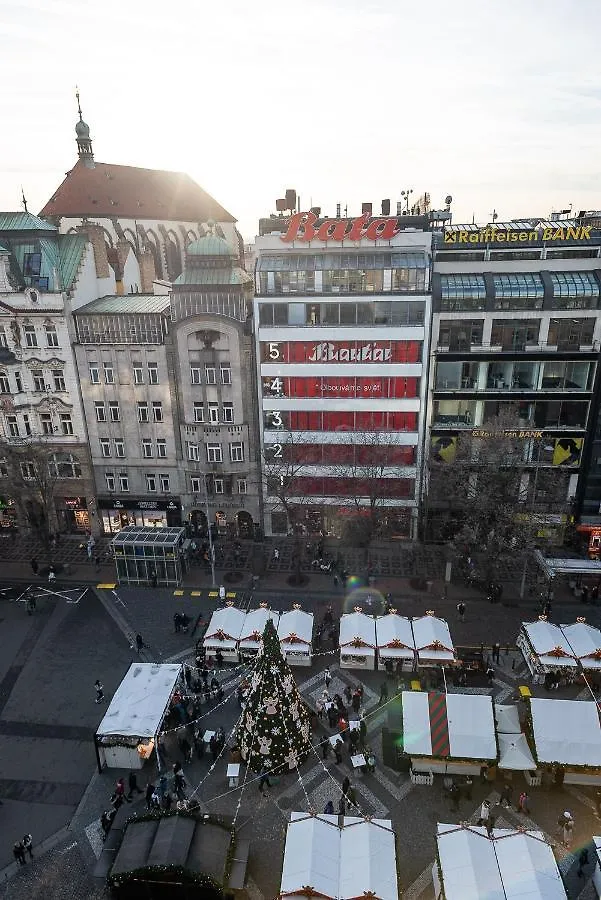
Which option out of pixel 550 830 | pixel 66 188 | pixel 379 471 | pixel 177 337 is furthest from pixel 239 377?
pixel 66 188

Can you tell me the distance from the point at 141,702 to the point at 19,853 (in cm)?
858

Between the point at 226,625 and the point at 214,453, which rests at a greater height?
the point at 214,453

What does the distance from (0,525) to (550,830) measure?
177 ft

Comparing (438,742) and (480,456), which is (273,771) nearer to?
(438,742)

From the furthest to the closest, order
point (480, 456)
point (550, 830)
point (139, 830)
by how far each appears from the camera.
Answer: point (480, 456) < point (550, 830) < point (139, 830)

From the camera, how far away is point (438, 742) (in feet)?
98.4

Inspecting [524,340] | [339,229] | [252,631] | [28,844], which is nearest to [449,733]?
[252,631]

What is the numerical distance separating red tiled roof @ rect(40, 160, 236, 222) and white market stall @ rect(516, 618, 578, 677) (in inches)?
3391

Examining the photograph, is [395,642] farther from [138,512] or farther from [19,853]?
[138,512]

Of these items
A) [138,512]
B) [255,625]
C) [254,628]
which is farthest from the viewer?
[138,512]

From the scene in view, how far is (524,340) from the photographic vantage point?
50688mm

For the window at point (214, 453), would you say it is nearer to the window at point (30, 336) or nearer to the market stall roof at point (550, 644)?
the window at point (30, 336)

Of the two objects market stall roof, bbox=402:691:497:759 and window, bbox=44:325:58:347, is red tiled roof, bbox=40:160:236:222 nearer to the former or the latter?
window, bbox=44:325:58:347

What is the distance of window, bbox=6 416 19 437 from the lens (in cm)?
5606
